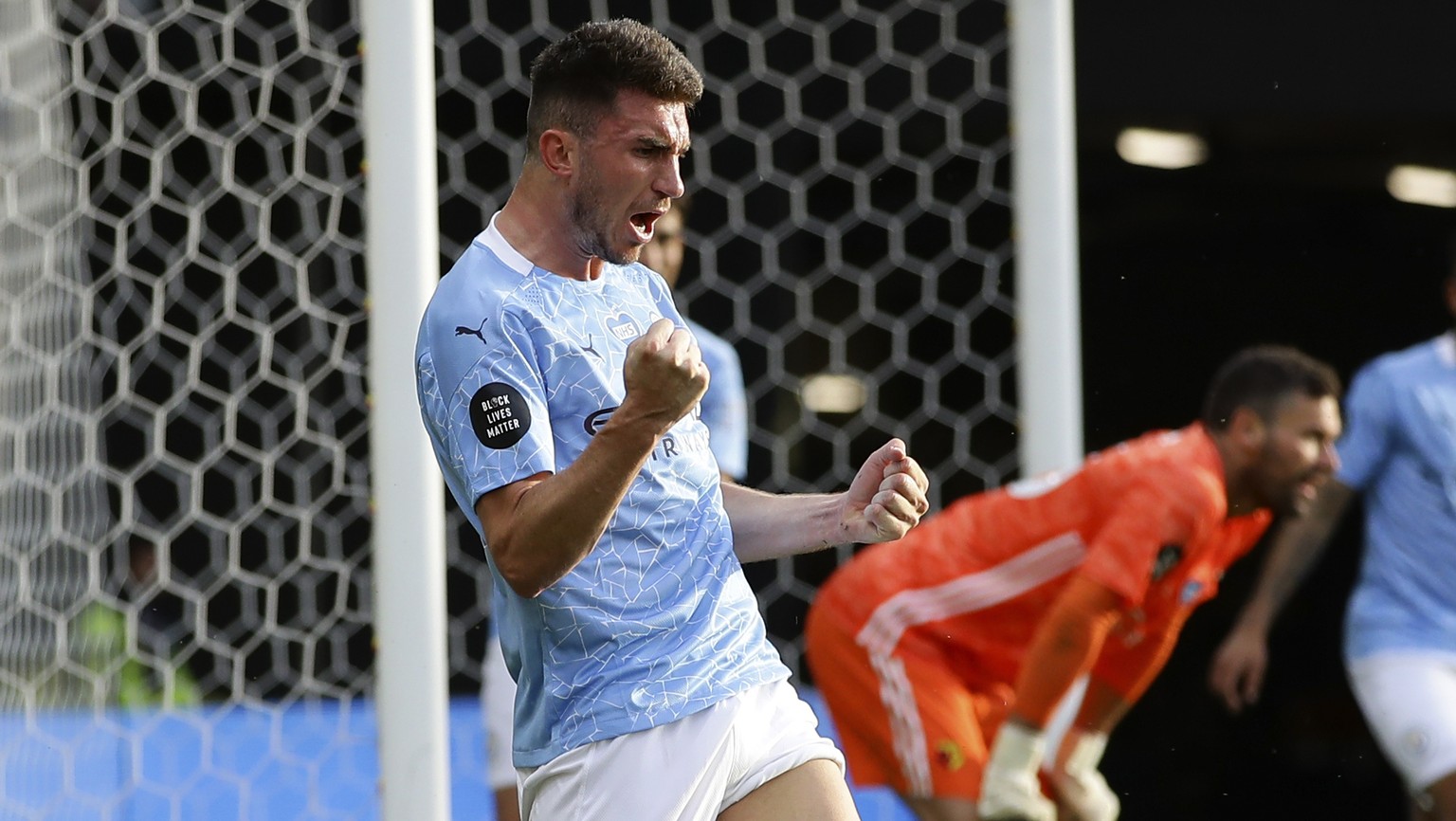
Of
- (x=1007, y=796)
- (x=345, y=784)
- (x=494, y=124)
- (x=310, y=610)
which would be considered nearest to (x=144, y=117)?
(x=494, y=124)

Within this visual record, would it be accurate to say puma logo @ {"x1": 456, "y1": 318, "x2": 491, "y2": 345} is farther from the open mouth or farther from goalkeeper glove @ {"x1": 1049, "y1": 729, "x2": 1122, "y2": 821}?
goalkeeper glove @ {"x1": 1049, "y1": 729, "x2": 1122, "y2": 821}

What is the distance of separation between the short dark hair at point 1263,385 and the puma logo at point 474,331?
2163 mm

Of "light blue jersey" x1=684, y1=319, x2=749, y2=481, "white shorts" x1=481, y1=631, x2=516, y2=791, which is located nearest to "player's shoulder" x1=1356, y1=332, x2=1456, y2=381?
"light blue jersey" x1=684, y1=319, x2=749, y2=481

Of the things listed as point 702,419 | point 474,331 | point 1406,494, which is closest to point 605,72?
point 474,331

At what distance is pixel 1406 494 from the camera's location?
3.90 meters

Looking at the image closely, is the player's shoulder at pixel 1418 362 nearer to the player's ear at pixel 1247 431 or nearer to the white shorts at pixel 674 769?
the player's ear at pixel 1247 431

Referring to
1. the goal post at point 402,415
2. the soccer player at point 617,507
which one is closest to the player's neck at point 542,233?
the soccer player at point 617,507

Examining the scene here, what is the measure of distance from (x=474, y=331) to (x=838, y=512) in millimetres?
515

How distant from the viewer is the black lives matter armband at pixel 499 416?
176 cm

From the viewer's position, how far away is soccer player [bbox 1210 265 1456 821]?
3799 mm

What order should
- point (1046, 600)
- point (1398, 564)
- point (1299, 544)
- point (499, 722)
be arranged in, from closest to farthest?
point (499, 722) → point (1046, 600) → point (1398, 564) → point (1299, 544)

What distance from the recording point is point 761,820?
6.43 ft

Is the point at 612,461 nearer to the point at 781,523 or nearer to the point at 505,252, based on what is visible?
the point at 505,252

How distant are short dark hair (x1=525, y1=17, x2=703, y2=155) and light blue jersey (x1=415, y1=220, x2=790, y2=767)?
17cm
